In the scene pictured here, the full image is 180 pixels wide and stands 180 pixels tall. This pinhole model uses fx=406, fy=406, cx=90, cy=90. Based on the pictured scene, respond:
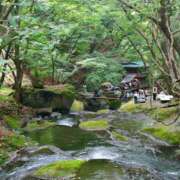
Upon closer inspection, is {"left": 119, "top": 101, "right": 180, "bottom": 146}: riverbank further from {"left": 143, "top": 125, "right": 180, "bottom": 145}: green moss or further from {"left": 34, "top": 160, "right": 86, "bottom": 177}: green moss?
{"left": 34, "top": 160, "right": 86, "bottom": 177}: green moss

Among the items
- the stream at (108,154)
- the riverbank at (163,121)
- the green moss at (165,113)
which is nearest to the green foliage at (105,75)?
the riverbank at (163,121)

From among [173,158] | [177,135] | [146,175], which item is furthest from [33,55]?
[146,175]

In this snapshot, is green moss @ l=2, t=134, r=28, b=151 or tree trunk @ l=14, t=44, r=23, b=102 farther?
tree trunk @ l=14, t=44, r=23, b=102

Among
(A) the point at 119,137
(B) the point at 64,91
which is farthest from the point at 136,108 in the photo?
(A) the point at 119,137

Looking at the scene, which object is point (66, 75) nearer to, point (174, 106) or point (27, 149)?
point (174, 106)

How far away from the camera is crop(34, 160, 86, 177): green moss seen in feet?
42.1

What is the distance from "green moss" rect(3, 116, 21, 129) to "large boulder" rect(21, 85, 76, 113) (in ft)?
14.9

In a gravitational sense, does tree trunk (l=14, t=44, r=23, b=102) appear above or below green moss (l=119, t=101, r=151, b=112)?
above

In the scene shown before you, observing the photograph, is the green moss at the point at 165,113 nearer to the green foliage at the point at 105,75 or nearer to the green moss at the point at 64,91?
the green moss at the point at 64,91

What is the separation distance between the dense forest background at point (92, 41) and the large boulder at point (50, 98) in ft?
3.06

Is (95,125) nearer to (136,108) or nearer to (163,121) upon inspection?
(163,121)

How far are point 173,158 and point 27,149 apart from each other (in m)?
6.02

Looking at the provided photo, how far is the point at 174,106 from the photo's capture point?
23156 mm

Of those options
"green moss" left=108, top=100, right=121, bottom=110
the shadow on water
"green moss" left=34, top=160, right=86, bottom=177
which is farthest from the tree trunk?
"green moss" left=34, top=160, right=86, bottom=177
